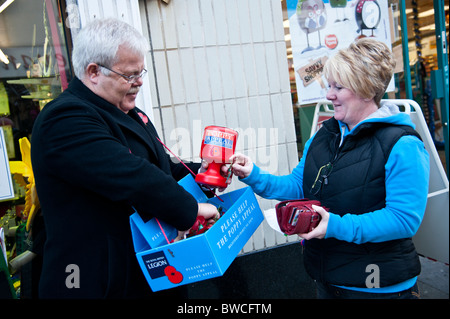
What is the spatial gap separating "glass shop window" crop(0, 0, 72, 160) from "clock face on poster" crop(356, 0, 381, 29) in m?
2.76

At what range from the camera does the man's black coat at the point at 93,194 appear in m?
1.35

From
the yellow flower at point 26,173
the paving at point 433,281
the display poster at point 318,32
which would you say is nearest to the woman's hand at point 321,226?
the yellow flower at point 26,173

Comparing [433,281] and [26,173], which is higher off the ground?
[26,173]

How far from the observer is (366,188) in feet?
5.48

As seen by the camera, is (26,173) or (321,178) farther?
(26,173)

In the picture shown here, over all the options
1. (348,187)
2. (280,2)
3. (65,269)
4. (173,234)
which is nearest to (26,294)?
(65,269)

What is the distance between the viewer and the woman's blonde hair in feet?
5.63

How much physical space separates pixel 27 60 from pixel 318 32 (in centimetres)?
256

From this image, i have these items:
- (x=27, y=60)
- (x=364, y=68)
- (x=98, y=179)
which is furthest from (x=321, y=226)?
(x=27, y=60)

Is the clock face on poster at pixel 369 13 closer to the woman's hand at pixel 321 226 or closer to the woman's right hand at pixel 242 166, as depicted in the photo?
the woman's right hand at pixel 242 166

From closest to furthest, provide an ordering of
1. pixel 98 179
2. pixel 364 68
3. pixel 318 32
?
pixel 98 179 → pixel 364 68 → pixel 318 32

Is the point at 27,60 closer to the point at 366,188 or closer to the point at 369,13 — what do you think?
the point at 366,188

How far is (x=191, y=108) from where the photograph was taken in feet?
10.2
